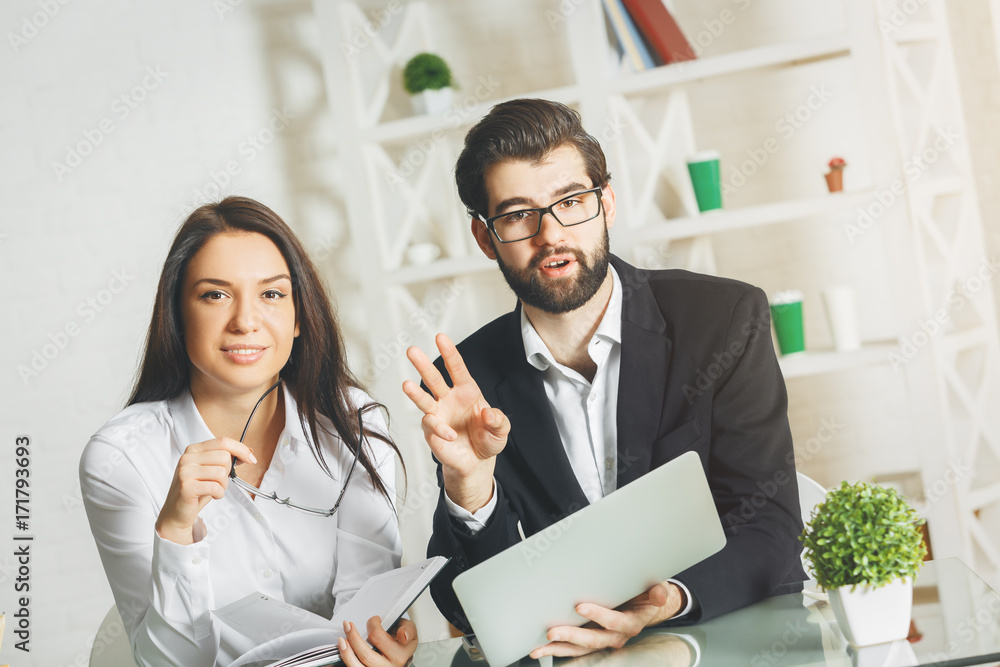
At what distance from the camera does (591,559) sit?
101 centimetres

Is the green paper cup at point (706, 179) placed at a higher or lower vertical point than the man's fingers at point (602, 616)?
higher

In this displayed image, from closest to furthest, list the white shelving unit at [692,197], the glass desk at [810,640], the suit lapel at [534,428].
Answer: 1. the glass desk at [810,640]
2. the suit lapel at [534,428]
3. the white shelving unit at [692,197]

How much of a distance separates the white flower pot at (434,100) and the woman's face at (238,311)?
105cm

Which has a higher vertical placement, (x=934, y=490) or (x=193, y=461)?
(x=193, y=461)

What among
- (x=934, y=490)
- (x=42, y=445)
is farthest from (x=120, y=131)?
(x=934, y=490)

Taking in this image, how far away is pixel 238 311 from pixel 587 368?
670 mm

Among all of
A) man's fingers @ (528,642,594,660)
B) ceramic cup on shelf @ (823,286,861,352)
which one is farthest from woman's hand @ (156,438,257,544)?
ceramic cup on shelf @ (823,286,861,352)

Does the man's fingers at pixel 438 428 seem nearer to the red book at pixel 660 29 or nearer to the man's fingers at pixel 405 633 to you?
the man's fingers at pixel 405 633

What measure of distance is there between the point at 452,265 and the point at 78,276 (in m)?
1.30

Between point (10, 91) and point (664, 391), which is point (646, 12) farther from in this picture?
point (10, 91)

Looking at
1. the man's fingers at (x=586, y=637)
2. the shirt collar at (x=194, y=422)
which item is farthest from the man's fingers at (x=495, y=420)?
the shirt collar at (x=194, y=422)

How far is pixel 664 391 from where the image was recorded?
5.01 ft

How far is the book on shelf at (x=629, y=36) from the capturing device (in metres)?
2.28

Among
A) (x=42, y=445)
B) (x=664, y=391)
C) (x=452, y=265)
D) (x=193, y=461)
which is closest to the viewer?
(x=193, y=461)
